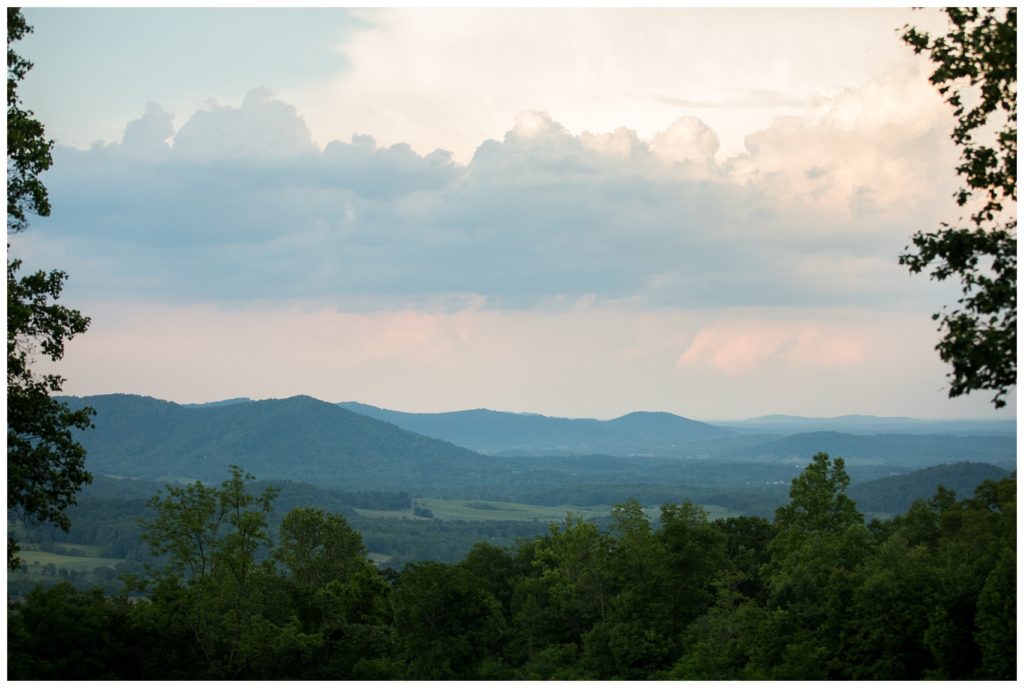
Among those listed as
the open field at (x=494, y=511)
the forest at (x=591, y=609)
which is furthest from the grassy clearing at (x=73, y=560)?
the open field at (x=494, y=511)

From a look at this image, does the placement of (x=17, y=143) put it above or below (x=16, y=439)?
Result: above

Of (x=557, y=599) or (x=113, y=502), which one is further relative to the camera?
(x=113, y=502)

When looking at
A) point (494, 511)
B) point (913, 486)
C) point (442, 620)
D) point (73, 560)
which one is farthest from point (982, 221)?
point (494, 511)

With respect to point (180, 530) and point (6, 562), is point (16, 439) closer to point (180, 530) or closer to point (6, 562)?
point (6, 562)

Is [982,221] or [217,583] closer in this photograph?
[982,221]

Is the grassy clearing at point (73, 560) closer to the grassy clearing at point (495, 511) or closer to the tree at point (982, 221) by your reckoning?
the tree at point (982, 221)

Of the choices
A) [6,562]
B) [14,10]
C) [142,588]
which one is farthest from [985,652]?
[14,10]

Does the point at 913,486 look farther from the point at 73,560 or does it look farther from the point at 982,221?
the point at 982,221
